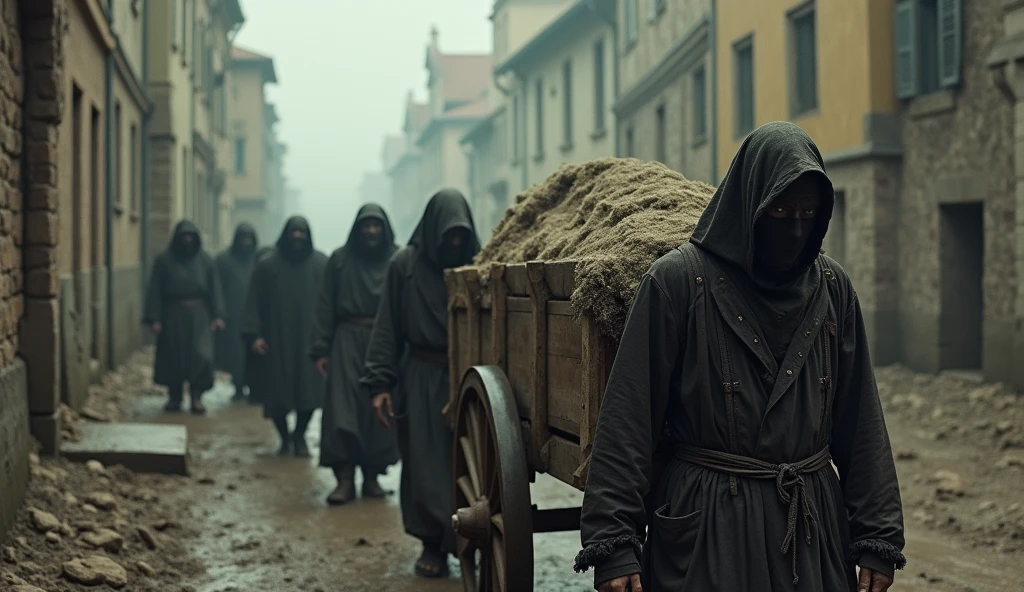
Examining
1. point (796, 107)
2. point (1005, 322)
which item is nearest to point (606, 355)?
point (1005, 322)

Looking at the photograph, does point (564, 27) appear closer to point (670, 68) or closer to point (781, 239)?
point (670, 68)

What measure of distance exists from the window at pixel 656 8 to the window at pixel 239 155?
27.4 metres

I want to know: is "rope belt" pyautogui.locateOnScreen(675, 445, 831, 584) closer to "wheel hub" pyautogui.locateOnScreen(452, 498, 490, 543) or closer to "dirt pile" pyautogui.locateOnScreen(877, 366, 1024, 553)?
"wheel hub" pyautogui.locateOnScreen(452, 498, 490, 543)

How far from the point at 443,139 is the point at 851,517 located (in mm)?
60800

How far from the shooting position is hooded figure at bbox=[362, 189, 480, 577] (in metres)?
6.42

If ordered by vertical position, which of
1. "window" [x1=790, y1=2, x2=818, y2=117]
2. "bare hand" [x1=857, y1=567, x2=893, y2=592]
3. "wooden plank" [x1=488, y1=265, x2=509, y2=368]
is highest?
"window" [x1=790, y1=2, x2=818, y2=117]

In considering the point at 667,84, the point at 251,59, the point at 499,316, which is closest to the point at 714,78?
the point at 667,84

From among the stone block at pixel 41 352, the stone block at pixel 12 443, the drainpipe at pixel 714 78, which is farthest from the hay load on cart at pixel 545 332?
the drainpipe at pixel 714 78

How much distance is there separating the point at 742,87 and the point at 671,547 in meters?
16.5

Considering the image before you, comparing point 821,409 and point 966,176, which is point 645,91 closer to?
point 966,176

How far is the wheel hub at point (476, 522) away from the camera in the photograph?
4.57 meters

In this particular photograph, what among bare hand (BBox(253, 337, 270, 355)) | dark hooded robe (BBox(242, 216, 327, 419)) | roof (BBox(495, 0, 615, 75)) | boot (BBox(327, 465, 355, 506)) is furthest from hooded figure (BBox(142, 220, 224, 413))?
roof (BBox(495, 0, 615, 75))

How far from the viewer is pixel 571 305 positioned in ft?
12.2

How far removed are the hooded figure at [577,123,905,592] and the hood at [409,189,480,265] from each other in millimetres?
3410
